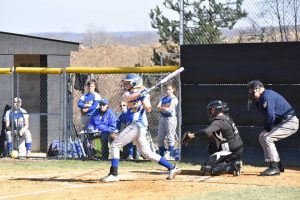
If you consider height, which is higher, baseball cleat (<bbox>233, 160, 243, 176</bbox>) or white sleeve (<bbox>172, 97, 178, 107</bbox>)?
white sleeve (<bbox>172, 97, 178, 107</bbox>)

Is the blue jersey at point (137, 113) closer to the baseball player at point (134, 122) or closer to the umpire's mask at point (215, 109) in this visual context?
the baseball player at point (134, 122)

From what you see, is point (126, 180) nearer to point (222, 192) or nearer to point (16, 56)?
point (222, 192)

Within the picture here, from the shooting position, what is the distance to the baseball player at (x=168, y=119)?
14.9 meters

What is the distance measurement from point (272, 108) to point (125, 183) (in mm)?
2859

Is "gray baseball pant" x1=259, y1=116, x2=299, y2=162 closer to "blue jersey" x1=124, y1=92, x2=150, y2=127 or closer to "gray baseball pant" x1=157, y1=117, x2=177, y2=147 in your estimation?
"blue jersey" x1=124, y1=92, x2=150, y2=127

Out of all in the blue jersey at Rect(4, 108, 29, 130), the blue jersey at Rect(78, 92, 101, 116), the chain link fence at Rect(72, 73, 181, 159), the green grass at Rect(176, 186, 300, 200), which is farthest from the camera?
the blue jersey at Rect(4, 108, 29, 130)

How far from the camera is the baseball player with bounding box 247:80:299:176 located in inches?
465

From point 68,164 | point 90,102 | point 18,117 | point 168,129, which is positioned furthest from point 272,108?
point 18,117

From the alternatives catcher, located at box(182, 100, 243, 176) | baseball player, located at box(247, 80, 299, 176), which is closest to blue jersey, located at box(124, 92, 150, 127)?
catcher, located at box(182, 100, 243, 176)

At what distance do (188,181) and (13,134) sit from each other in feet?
21.2

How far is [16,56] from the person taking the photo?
72.8 ft

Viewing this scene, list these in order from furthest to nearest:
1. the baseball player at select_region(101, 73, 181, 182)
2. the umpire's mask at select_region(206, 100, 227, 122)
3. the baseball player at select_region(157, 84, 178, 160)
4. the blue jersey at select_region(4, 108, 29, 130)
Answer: the blue jersey at select_region(4, 108, 29, 130), the baseball player at select_region(157, 84, 178, 160), the umpire's mask at select_region(206, 100, 227, 122), the baseball player at select_region(101, 73, 181, 182)

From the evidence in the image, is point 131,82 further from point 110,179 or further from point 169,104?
point 169,104

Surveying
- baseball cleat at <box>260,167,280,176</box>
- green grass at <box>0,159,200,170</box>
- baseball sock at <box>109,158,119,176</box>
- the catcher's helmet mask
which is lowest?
green grass at <box>0,159,200,170</box>
